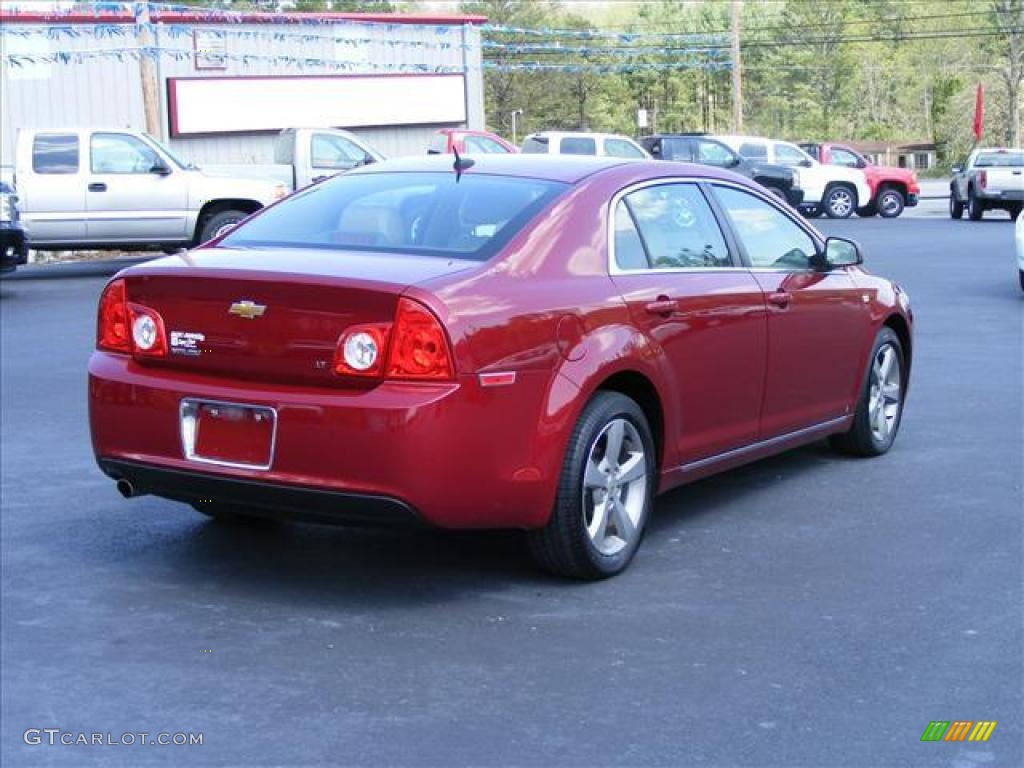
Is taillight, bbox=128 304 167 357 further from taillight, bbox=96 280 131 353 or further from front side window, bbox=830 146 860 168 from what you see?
front side window, bbox=830 146 860 168

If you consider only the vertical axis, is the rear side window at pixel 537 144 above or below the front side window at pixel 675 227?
above

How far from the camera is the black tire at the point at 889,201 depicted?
35719 millimetres

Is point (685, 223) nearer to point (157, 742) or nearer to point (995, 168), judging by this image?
point (157, 742)

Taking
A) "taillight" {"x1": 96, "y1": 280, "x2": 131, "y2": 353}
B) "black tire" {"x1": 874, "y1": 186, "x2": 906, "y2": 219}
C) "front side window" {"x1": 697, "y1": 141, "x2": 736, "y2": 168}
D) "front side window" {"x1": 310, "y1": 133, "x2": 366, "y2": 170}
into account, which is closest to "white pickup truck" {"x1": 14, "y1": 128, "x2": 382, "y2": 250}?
"front side window" {"x1": 310, "y1": 133, "x2": 366, "y2": 170}

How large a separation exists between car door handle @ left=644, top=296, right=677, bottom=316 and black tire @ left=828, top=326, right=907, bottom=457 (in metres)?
2.00

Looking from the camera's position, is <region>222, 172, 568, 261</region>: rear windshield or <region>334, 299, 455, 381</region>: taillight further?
<region>222, 172, 568, 261</region>: rear windshield

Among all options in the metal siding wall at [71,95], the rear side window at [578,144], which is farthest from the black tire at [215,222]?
the metal siding wall at [71,95]

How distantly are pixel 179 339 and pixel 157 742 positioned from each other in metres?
1.74

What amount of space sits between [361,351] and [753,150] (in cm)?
3092

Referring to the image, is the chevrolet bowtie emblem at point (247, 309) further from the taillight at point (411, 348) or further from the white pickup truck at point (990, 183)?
the white pickup truck at point (990, 183)

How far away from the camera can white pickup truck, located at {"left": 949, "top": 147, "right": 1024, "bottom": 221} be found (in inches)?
1241

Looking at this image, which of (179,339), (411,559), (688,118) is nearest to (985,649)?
(411,559)

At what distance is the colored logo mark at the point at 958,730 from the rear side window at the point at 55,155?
18.0 metres

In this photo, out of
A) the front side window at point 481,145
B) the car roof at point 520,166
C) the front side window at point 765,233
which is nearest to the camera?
the car roof at point 520,166
